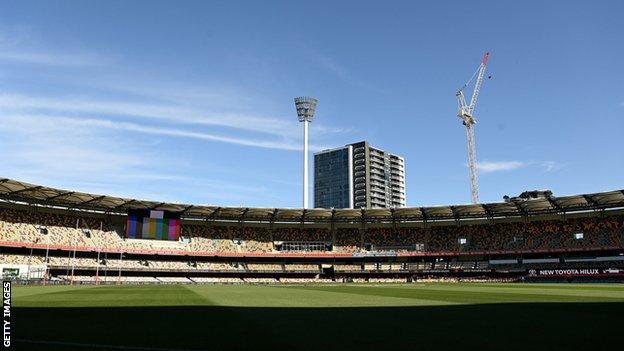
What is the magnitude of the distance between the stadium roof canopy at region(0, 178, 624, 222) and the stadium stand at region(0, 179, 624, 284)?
0.20 metres

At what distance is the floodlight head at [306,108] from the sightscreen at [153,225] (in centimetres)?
4356

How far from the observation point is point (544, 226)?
91500mm

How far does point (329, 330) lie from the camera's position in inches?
520

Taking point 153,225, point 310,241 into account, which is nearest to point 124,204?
point 153,225

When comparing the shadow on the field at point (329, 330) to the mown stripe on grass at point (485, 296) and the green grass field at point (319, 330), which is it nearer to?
the green grass field at point (319, 330)

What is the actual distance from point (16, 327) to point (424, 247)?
9131 cm

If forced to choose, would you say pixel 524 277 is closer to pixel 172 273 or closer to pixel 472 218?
pixel 472 218

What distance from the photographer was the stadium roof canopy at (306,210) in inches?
3001

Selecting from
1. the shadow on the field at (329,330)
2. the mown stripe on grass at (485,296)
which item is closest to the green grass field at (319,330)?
the shadow on the field at (329,330)

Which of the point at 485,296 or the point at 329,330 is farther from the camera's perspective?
the point at 485,296

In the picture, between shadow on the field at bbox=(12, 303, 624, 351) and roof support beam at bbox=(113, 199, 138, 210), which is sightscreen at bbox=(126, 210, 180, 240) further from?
shadow on the field at bbox=(12, 303, 624, 351)

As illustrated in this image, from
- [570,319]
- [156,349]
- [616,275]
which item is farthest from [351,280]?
[156,349]

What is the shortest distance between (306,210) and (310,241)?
10393mm

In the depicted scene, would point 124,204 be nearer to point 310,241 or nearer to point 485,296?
point 310,241
